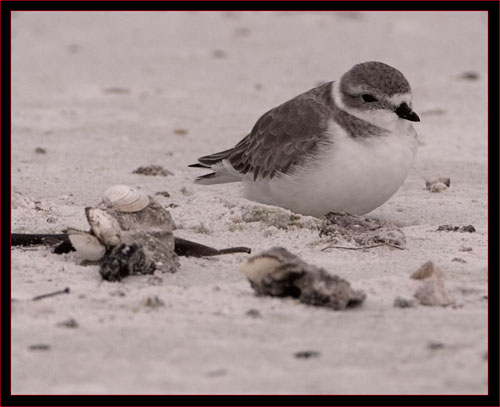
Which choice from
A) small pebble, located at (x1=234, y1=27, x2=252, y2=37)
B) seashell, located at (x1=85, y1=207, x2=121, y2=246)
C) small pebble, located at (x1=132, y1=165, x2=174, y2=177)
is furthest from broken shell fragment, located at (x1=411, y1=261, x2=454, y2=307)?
small pebble, located at (x1=234, y1=27, x2=252, y2=37)

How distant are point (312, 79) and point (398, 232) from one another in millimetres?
4721

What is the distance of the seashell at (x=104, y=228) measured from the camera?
4.23 meters

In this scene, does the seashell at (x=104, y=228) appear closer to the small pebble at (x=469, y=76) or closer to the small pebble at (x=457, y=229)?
the small pebble at (x=457, y=229)

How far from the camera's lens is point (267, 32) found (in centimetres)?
1104

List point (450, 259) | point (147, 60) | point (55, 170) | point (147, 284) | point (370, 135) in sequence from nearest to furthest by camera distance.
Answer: point (147, 284) < point (450, 259) < point (370, 135) < point (55, 170) < point (147, 60)

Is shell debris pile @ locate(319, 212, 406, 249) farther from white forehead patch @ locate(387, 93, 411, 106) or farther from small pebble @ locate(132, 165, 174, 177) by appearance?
small pebble @ locate(132, 165, 174, 177)

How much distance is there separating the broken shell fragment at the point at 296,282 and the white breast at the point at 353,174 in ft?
4.58

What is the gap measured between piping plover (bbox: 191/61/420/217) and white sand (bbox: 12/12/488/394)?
270mm

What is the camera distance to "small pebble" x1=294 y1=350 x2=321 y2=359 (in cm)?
329

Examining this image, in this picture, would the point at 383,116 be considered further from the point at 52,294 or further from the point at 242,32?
the point at 242,32

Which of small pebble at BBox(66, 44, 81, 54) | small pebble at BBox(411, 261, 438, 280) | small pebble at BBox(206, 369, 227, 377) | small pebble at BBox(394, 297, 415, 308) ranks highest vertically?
small pebble at BBox(66, 44, 81, 54)

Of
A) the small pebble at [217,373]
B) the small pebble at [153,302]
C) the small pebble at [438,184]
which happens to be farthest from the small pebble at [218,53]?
the small pebble at [217,373]

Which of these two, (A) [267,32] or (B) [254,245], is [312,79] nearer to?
(A) [267,32]

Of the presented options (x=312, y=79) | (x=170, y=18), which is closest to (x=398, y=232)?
(x=312, y=79)
